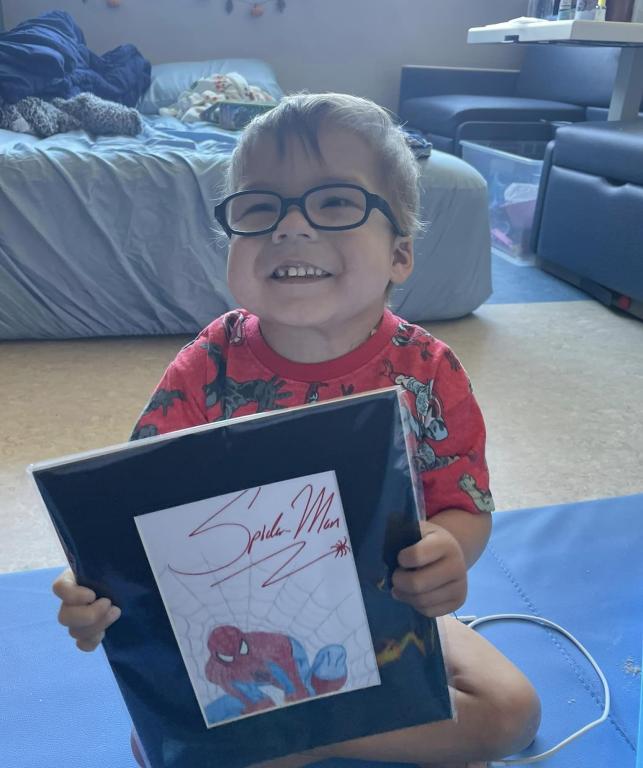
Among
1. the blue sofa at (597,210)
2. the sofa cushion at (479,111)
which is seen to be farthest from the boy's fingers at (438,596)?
the sofa cushion at (479,111)

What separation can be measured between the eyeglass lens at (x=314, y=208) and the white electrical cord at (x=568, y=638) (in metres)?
0.52

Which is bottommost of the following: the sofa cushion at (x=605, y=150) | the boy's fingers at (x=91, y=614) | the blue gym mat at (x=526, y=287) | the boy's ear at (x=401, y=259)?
the blue gym mat at (x=526, y=287)

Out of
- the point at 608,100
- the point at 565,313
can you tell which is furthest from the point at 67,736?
the point at 608,100

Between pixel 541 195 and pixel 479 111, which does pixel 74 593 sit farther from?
pixel 479 111

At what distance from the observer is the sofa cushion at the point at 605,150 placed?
5.82 ft

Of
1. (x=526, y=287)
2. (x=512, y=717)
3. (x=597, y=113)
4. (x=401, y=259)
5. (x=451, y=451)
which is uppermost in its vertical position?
(x=401, y=259)

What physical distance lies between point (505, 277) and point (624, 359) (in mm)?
666

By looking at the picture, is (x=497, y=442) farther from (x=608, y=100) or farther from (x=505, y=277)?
(x=608, y=100)

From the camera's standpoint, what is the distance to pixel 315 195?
0.56m

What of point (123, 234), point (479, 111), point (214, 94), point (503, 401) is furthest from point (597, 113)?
point (123, 234)

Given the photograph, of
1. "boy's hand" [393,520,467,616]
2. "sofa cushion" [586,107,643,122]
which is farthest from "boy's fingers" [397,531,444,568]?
"sofa cushion" [586,107,643,122]

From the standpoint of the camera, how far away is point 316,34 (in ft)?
11.1

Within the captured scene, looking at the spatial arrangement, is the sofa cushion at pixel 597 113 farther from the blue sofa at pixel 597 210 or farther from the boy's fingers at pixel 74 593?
the boy's fingers at pixel 74 593

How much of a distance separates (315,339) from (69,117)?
5.33 ft
